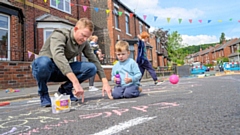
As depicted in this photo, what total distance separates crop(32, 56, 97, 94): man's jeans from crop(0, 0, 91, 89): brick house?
19.6 feet

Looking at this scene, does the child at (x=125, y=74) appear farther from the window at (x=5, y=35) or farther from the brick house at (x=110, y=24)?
the brick house at (x=110, y=24)

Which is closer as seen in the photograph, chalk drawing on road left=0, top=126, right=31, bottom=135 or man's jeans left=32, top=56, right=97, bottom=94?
chalk drawing on road left=0, top=126, right=31, bottom=135

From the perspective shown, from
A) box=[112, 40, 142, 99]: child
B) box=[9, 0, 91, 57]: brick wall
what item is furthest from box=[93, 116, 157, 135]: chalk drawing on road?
box=[9, 0, 91, 57]: brick wall

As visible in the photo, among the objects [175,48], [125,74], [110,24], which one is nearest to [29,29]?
[110,24]

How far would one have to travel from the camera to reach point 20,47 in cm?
980

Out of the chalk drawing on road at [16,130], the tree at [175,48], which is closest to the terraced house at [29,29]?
the chalk drawing on road at [16,130]

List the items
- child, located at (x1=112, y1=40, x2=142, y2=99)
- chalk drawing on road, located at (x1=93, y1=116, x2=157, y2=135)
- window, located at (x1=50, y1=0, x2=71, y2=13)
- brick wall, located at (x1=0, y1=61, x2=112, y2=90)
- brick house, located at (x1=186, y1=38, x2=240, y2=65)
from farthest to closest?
brick house, located at (x1=186, y1=38, x2=240, y2=65) < window, located at (x1=50, y1=0, x2=71, y2=13) < brick wall, located at (x1=0, y1=61, x2=112, y2=90) < child, located at (x1=112, y1=40, x2=142, y2=99) < chalk drawing on road, located at (x1=93, y1=116, x2=157, y2=135)

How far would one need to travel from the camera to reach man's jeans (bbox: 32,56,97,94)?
2.67 metres

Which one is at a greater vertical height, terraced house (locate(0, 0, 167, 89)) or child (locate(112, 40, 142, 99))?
terraced house (locate(0, 0, 167, 89))

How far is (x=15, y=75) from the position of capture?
8180mm

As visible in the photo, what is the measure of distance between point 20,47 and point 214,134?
10.4 metres

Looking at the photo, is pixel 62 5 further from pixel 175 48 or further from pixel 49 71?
pixel 175 48

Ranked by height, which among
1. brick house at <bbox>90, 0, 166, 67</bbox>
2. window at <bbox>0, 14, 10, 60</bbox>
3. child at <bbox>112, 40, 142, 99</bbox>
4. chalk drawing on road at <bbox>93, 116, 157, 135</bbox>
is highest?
brick house at <bbox>90, 0, 166, 67</bbox>

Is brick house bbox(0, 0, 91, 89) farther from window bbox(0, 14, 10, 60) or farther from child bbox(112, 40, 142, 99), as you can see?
child bbox(112, 40, 142, 99)
